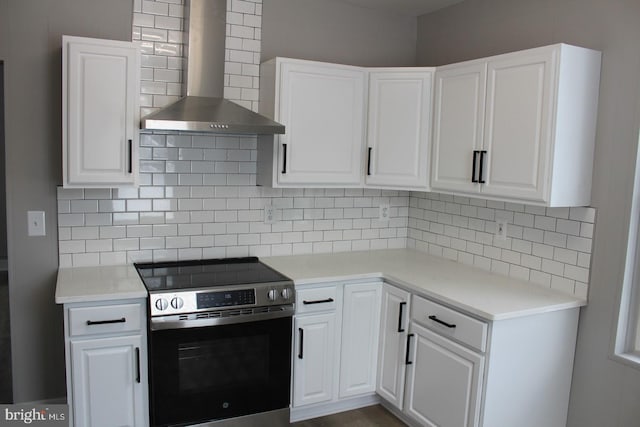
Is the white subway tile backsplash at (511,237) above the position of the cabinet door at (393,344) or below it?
above

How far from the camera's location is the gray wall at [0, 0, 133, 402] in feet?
8.97

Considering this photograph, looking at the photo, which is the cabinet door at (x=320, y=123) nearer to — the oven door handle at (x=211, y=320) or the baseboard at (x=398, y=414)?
the oven door handle at (x=211, y=320)

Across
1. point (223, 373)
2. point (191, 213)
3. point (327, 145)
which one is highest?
point (327, 145)

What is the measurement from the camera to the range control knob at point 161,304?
8.19 feet

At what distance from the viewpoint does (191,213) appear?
3197 millimetres

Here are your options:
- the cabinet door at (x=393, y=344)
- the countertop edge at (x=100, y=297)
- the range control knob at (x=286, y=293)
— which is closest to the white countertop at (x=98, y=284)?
the countertop edge at (x=100, y=297)

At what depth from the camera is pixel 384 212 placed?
3818 millimetres

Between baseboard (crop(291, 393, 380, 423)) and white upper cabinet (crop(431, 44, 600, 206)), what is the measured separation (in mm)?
1466

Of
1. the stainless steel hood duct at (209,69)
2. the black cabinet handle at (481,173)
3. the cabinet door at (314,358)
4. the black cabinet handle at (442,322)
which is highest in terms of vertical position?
the stainless steel hood duct at (209,69)

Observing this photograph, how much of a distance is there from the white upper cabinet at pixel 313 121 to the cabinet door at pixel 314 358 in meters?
0.84

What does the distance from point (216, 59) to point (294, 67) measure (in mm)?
455

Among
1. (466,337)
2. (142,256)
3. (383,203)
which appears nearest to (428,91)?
(383,203)

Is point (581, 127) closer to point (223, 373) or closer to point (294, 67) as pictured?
point (294, 67)

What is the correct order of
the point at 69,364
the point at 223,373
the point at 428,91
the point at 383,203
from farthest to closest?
the point at 383,203 < the point at 428,91 < the point at 223,373 < the point at 69,364
